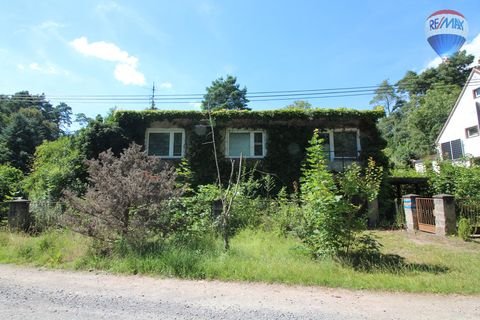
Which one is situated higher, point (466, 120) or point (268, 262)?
point (466, 120)

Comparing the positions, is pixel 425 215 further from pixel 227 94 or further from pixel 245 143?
pixel 227 94

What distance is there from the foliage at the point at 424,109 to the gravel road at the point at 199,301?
27788 mm

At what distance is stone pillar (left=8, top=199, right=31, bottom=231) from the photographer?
1033 centimetres

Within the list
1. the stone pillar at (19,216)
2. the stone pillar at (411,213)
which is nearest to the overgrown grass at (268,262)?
the stone pillar at (19,216)

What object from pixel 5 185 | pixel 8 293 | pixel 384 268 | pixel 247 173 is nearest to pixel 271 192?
pixel 247 173

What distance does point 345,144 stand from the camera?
17891 millimetres

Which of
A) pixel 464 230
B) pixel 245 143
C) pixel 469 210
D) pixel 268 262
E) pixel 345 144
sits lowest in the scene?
pixel 268 262

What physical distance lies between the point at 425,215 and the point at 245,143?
30.1 feet

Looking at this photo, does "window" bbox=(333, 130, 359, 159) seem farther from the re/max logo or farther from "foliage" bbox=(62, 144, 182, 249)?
the re/max logo

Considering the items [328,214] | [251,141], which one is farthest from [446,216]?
[251,141]

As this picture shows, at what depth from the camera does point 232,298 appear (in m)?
5.46

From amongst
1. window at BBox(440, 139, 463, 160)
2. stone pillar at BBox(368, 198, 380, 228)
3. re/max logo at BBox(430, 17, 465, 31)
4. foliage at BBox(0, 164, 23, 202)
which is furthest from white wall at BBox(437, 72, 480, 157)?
foliage at BBox(0, 164, 23, 202)

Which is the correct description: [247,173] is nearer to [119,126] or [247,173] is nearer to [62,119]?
[119,126]

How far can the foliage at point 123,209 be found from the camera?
8.12 m
